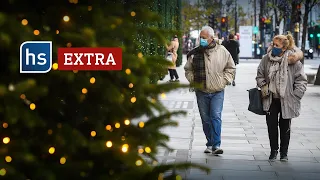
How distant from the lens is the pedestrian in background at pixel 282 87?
9.37 metres

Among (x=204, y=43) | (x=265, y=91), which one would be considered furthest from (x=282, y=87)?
(x=204, y=43)

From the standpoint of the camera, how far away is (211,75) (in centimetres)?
999

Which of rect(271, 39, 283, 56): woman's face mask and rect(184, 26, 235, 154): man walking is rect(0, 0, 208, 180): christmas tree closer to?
rect(271, 39, 283, 56): woman's face mask

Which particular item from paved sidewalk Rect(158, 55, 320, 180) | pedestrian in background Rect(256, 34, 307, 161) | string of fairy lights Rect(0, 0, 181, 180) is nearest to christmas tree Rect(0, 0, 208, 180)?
string of fairy lights Rect(0, 0, 181, 180)

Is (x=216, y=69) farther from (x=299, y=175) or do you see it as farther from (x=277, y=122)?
(x=299, y=175)

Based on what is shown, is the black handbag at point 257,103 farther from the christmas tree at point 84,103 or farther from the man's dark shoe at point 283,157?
the christmas tree at point 84,103

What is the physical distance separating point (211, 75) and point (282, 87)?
1072mm

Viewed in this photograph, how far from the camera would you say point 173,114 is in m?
3.71

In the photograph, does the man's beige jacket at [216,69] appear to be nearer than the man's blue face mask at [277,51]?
No

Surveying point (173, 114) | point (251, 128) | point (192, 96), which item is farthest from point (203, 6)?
point (173, 114)

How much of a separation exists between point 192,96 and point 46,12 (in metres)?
17.2

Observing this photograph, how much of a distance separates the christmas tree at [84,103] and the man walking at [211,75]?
248 inches

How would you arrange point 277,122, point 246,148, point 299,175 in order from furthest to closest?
point 246,148
point 277,122
point 299,175

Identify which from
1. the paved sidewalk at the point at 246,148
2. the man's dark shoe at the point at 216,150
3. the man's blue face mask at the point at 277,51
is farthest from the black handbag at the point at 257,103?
the man's dark shoe at the point at 216,150
